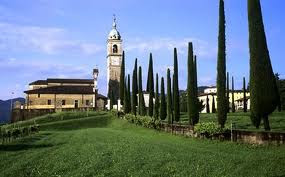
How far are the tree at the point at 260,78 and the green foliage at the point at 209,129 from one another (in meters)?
2.13

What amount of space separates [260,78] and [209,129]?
4909mm

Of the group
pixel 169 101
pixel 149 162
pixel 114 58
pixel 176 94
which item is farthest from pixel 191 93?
pixel 114 58

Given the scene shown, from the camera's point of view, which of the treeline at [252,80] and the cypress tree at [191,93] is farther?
the cypress tree at [191,93]

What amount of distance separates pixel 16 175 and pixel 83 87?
8766 centimetres

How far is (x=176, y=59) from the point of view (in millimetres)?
46688

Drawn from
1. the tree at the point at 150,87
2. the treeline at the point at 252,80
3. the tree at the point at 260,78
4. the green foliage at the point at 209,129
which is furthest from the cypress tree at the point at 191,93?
the tree at the point at 150,87

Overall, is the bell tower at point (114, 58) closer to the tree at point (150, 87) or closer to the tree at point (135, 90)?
the tree at point (135, 90)

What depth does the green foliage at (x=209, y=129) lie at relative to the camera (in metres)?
26.3

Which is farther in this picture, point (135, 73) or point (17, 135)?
point (135, 73)

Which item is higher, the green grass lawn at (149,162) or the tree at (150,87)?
the tree at (150,87)

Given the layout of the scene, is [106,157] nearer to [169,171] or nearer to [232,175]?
[169,171]

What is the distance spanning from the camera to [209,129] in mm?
27328

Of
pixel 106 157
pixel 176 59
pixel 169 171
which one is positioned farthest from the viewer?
pixel 176 59

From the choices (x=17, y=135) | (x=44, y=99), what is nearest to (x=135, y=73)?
(x=17, y=135)
